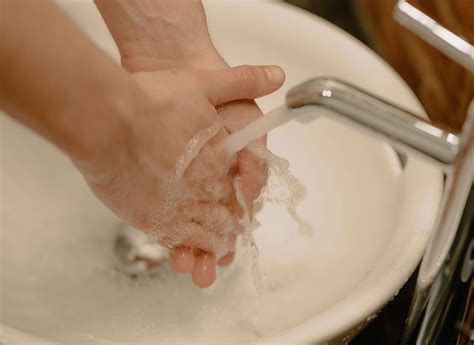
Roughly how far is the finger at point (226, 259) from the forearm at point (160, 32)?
0.66ft

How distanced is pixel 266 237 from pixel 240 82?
18 cm

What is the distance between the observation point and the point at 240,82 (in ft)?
2.21

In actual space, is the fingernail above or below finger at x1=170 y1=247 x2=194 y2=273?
above

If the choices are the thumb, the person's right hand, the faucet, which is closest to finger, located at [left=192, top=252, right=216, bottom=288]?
the person's right hand

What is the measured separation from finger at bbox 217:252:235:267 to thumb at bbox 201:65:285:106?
0.56 feet

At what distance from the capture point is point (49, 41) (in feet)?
1.52

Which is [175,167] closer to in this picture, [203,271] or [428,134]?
[203,271]

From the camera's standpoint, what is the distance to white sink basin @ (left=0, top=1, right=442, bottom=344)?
2.08ft

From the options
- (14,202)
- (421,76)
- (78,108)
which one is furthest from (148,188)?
(421,76)

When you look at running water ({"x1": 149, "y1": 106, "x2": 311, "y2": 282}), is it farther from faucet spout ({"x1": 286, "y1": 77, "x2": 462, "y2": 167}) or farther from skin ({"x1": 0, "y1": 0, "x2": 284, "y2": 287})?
faucet spout ({"x1": 286, "y1": 77, "x2": 462, "y2": 167})

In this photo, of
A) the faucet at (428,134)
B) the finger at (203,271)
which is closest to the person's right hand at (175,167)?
the finger at (203,271)

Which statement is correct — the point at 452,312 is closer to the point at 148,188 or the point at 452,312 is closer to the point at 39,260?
the point at 148,188

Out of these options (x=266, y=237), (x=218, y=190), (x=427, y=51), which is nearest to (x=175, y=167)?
(x=218, y=190)

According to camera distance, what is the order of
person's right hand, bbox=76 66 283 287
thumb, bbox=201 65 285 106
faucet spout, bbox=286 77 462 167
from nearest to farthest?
faucet spout, bbox=286 77 462 167 < person's right hand, bbox=76 66 283 287 < thumb, bbox=201 65 285 106
